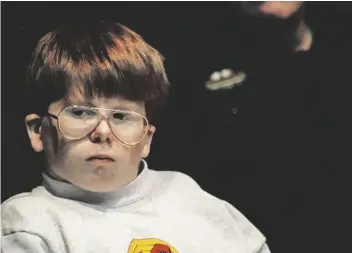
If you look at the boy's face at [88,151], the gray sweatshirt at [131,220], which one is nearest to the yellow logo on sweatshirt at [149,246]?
the gray sweatshirt at [131,220]

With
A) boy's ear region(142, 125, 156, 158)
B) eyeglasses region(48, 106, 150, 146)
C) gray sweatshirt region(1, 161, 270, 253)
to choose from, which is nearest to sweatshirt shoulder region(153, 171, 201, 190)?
gray sweatshirt region(1, 161, 270, 253)

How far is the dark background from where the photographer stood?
4.91 feet

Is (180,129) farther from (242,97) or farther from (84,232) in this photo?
(84,232)

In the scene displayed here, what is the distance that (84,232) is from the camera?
1254 mm

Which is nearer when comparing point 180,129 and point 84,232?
point 84,232

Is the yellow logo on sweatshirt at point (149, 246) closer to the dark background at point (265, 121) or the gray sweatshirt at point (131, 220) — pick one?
the gray sweatshirt at point (131, 220)

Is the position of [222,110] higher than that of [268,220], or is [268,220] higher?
[222,110]

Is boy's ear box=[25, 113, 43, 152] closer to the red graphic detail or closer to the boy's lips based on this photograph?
the boy's lips

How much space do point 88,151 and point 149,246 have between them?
0.73 ft

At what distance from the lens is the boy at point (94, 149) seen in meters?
1.25

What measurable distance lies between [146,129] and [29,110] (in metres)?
0.24

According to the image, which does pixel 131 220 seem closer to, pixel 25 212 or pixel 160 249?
pixel 160 249

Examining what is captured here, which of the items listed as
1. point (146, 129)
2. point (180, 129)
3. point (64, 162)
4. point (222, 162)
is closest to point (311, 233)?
point (222, 162)

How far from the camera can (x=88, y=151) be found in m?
1.26
